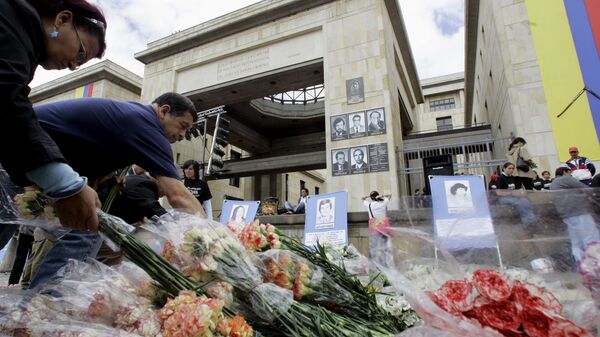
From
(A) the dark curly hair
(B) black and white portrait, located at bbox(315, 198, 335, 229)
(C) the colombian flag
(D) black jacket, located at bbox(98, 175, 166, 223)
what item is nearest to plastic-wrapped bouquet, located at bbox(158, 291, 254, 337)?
(A) the dark curly hair

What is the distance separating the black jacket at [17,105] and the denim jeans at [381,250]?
1235 millimetres

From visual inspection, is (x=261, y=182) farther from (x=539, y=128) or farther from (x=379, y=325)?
(x=379, y=325)

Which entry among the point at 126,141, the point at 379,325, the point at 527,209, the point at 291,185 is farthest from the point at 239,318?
the point at 291,185

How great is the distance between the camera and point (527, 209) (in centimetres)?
128

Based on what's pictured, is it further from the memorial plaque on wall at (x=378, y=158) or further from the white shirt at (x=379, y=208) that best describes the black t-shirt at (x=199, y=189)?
the memorial plaque on wall at (x=378, y=158)

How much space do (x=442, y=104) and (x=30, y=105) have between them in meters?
36.1

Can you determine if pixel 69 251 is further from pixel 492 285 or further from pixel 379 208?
pixel 379 208

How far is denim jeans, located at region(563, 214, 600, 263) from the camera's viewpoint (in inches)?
42.6

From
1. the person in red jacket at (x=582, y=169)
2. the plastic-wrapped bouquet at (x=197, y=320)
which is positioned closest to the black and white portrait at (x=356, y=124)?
the person in red jacket at (x=582, y=169)

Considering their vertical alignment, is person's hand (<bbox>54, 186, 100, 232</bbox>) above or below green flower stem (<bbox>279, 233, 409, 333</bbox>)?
above

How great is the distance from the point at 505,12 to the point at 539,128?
393 centimetres

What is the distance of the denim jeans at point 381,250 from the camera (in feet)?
4.47

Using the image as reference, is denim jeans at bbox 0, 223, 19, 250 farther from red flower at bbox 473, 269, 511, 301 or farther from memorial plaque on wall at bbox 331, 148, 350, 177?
memorial plaque on wall at bbox 331, 148, 350, 177

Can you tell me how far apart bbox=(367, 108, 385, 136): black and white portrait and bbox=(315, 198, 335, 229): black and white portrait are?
15.5 ft
